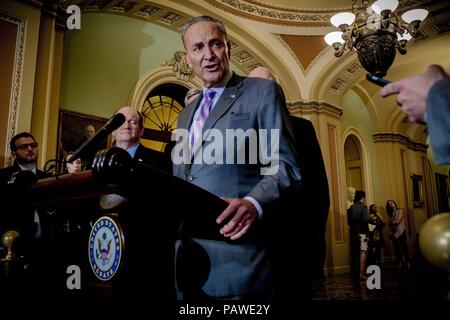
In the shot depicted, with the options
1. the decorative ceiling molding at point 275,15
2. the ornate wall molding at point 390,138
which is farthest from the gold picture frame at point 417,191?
the decorative ceiling molding at point 275,15

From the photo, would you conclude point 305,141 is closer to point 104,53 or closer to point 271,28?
point 104,53

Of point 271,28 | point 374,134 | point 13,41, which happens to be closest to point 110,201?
point 13,41

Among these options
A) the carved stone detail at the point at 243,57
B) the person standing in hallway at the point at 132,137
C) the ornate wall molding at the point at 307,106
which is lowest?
the person standing in hallway at the point at 132,137

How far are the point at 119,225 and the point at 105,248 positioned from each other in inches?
4.6

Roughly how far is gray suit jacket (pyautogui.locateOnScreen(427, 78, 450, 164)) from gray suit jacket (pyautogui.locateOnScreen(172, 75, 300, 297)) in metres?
0.39

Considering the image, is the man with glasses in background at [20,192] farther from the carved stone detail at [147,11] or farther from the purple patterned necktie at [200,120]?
the carved stone detail at [147,11]

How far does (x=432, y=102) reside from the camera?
2.27 ft

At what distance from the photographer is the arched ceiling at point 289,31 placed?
598cm

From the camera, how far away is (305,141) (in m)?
1.67

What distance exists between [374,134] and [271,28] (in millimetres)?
5425

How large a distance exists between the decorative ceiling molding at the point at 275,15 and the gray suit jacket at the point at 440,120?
615cm

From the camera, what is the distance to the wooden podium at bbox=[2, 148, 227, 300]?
2.40 feet

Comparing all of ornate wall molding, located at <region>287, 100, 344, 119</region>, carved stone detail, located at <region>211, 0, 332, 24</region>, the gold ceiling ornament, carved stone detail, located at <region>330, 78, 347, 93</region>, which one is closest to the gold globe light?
the gold ceiling ornament

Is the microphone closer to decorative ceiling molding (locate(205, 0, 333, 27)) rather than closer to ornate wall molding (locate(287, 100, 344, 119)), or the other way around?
decorative ceiling molding (locate(205, 0, 333, 27))
